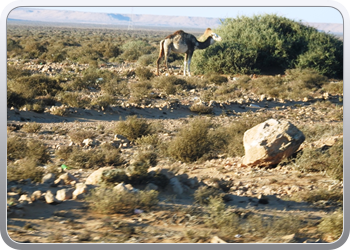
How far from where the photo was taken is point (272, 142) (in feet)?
22.6

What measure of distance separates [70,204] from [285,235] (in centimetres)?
271

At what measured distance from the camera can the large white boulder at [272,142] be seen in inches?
272

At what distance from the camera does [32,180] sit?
222 inches

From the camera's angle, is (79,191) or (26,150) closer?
(79,191)

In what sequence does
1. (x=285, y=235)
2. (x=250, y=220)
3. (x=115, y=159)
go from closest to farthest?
1. (x=285, y=235)
2. (x=250, y=220)
3. (x=115, y=159)

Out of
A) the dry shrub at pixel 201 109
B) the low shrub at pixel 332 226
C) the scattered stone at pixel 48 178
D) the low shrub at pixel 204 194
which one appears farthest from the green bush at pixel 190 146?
the dry shrub at pixel 201 109

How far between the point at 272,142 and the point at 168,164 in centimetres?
226

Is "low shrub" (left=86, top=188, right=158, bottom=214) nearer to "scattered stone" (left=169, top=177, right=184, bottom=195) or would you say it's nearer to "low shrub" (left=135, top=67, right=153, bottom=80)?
"scattered stone" (left=169, top=177, right=184, bottom=195)

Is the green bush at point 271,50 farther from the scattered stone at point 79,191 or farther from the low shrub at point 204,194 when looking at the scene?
the scattered stone at point 79,191

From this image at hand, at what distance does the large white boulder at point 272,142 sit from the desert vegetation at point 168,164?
0.69 feet

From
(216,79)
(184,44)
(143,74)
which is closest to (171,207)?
(216,79)

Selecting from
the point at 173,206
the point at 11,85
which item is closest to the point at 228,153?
the point at 173,206

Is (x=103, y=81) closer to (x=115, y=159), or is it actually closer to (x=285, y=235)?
(x=115, y=159)

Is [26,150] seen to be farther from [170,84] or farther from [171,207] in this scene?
[170,84]
